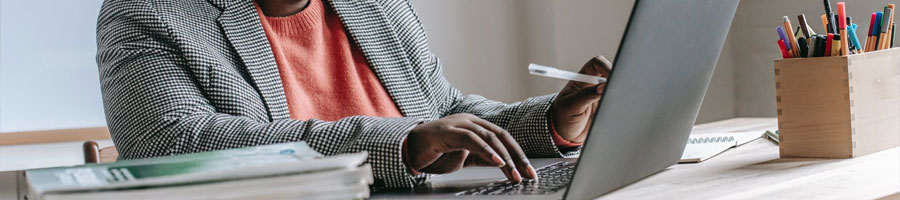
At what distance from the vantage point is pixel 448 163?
34.1 inches

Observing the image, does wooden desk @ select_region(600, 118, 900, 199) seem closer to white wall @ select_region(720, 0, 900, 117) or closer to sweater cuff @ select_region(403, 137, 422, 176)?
sweater cuff @ select_region(403, 137, 422, 176)

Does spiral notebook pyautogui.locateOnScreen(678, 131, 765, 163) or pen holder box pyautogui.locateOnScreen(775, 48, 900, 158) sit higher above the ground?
pen holder box pyautogui.locateOnScreen(775, 48, 900, 158)

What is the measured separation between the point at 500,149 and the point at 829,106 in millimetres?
403

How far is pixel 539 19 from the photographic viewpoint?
350 cm

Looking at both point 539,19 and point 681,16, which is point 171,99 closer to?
point 681,16

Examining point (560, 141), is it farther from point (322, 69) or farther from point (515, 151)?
point (322, 69)

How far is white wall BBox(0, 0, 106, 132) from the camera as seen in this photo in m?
2.48

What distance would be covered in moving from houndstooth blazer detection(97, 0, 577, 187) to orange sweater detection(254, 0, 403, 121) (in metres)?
0.10

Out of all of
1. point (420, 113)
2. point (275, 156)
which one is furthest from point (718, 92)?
point (275, 156)

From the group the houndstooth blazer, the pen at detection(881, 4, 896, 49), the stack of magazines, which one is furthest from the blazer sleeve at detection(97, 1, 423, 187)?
the pen at detection(881, 4, 896, 49)

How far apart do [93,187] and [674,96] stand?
0.50 m

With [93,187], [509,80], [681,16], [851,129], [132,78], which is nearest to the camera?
[93,187]

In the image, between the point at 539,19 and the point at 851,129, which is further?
the point at 539,19

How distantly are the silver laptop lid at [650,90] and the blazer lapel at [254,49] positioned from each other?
0.55 metres
